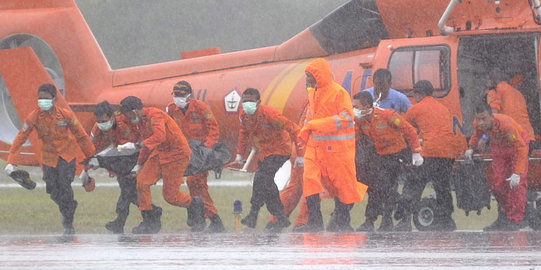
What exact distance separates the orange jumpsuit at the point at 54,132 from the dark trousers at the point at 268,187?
68.6 inches

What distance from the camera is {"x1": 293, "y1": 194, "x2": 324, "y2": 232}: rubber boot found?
407 inches

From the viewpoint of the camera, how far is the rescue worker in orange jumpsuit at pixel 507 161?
34.9 ft

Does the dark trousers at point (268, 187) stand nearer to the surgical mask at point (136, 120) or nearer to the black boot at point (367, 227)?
A: the black boot at point (367, 227)

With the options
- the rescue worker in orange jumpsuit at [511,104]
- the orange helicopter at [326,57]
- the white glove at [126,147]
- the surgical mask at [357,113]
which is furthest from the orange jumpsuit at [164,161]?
the rescue worker in orange jumpsuit at [511,104]

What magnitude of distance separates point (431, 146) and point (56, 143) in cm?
382

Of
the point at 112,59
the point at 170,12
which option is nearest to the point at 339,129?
the point at 112,59

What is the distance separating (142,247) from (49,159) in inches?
144

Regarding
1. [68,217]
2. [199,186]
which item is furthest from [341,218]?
[68,217]

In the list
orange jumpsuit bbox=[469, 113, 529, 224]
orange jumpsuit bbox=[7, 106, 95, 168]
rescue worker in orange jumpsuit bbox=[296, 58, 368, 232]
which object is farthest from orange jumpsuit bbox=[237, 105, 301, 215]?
orange jumpsuit bbox=[469, 113, 529, 224]

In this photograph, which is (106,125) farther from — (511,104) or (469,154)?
(511,104)

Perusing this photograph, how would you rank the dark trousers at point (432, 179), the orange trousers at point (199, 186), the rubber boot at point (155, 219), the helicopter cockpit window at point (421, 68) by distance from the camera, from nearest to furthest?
the dark trousers at point (432, 179) < the rubber boot at point (155, 219) < the orange trousers at point (199, 186) < the helicopter cockpit window at point (421, 68)

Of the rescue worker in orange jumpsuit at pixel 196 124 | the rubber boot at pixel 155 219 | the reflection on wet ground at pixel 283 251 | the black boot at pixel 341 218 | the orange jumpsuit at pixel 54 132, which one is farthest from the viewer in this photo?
the rescue worker in orange jumpsuit at pixel 196 124

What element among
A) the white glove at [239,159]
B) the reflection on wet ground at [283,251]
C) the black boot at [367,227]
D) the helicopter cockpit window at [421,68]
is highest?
the helicopter cockpit window at [421,68]

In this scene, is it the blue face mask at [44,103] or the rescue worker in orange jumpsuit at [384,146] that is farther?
the blue face mask at [44,103]
